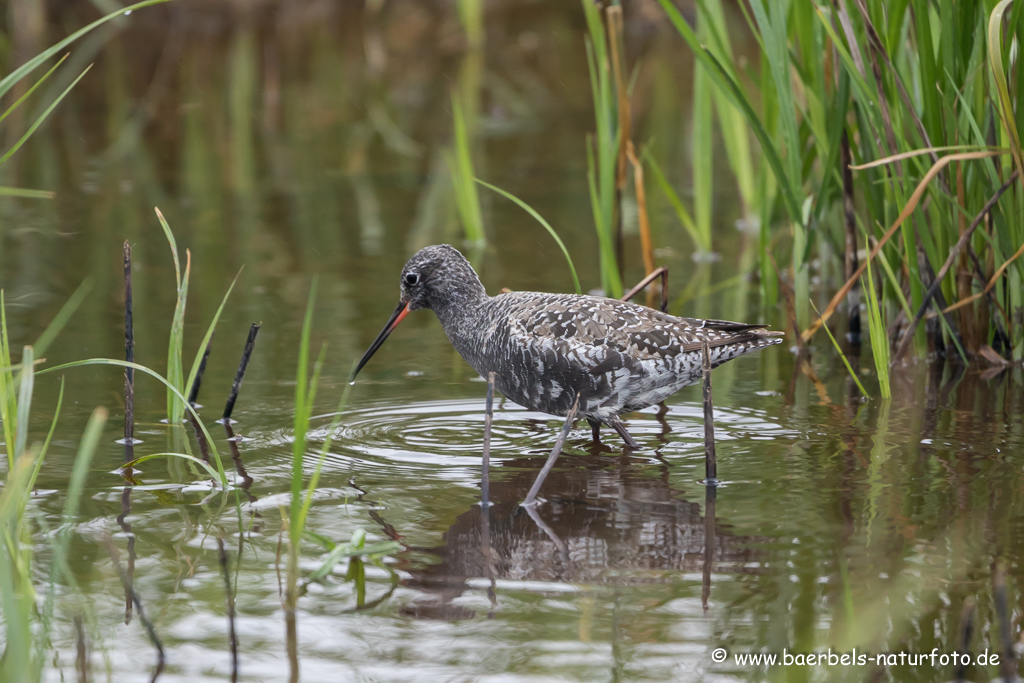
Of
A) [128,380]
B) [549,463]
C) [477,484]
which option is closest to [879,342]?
[549,463]

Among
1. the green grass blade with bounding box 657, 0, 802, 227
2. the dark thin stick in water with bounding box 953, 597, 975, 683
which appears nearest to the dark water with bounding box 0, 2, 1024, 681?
the dark thin stick in water with bounding box 953, 597, 975, 683

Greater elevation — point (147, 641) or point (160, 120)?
point (160, 120)

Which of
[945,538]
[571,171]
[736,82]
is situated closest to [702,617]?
[945,538]

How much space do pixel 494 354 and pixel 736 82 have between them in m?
2.03

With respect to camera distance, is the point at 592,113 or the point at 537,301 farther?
the point at 592,113

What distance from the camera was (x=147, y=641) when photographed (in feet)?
12.3

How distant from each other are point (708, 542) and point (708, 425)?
0.52 meters

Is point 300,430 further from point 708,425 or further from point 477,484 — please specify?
point 708,425

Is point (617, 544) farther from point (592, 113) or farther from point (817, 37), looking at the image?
point (592, 113)

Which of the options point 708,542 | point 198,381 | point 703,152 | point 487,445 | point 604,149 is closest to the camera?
point 708,542

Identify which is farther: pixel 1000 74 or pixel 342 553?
pixel 1000 74

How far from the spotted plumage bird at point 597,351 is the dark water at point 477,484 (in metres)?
0.31

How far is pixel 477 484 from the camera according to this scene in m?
5.16

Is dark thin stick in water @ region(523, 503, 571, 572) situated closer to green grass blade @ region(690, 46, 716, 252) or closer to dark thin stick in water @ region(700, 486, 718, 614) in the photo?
→ dark thin stick in water @ region(700, 486, 718, 614)
